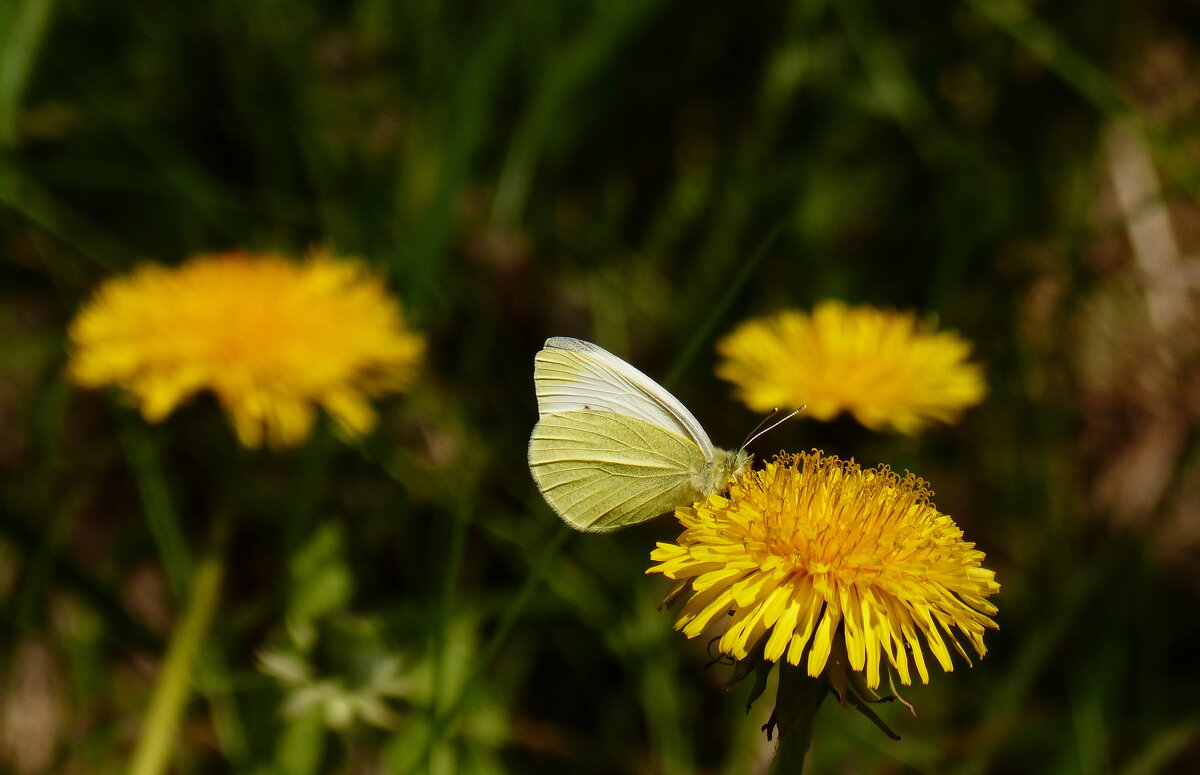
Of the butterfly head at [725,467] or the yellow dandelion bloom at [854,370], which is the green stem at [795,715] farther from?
the yellow dandelion bloom at [854,370]

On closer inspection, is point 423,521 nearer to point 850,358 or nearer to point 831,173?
point 850,358

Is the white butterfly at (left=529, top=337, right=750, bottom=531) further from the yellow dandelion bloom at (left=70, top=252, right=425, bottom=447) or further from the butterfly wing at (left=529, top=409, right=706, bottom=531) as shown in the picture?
the yellow dandelion bloom at (left=70, top=252, right=425, bottom=447)

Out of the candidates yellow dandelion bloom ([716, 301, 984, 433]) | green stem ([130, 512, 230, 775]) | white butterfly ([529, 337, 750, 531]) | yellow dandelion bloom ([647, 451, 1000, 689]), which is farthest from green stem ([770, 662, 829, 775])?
green stem ([130, 512, 230, 775])

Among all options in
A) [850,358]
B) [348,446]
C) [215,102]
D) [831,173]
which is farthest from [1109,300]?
[215,102]

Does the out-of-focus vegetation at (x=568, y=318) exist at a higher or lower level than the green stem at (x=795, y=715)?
higher

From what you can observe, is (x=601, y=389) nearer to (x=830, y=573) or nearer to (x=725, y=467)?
(x=725, y=467)

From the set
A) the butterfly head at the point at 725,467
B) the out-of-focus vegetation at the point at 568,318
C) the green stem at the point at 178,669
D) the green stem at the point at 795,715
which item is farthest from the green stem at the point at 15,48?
the green stem at the point at 795,715

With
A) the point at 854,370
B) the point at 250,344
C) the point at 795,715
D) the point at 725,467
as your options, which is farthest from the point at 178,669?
the point at 854,370
